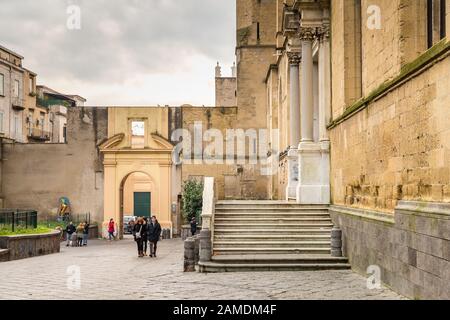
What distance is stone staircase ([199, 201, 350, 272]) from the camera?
15.1 meters

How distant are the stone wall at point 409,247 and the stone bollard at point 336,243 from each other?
110cm

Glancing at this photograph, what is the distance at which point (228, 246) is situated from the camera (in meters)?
16.6

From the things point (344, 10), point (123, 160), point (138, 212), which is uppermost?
point (344, 10)

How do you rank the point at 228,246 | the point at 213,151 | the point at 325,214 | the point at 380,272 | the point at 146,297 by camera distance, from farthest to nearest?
the point at 213,151
the point at 325,214
the point at 228,246
the point at 380,272
the point at 146,297

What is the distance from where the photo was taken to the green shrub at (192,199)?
38.9 m

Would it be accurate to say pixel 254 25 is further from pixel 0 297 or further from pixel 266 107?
pixel 0 297

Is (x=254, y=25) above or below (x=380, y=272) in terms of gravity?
above

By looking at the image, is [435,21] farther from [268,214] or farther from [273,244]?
[268,214]

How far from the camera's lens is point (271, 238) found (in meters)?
16.9

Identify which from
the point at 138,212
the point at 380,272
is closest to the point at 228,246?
the point at 380,272

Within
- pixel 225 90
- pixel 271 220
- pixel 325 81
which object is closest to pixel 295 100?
pixel 325 81

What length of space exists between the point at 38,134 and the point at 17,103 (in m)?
5.64
